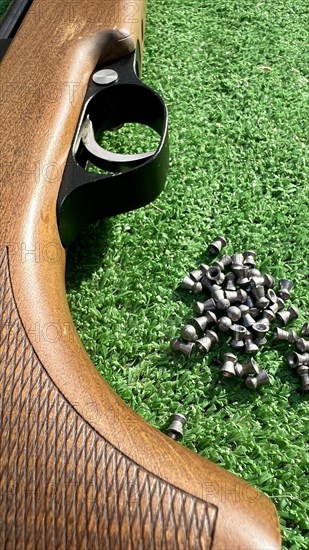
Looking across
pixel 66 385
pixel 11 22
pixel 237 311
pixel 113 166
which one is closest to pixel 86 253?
pixel 113 166

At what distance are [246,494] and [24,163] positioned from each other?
3.02ft

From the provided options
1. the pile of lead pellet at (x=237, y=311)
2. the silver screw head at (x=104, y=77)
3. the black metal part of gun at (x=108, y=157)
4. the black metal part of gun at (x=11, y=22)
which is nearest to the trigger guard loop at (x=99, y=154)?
the black metal part of gun at (x=108, y=157)

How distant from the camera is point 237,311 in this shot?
2.02 metres

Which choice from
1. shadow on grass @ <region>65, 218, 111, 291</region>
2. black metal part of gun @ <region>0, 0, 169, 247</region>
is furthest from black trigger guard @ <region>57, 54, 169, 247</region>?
shadow on grass @ <region>65, 218, 111, 291</region>

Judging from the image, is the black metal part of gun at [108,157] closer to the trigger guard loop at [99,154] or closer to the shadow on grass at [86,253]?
the trigger guard loop at [99,154]

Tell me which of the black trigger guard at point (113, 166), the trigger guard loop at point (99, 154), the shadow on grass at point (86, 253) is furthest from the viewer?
the shadow on grass at point (86, 253)

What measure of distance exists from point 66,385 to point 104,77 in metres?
1.07

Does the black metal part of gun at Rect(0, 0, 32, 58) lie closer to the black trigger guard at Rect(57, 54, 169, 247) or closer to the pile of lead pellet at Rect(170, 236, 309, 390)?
the black trigger guard at Rect(57, 54, 169, 247)

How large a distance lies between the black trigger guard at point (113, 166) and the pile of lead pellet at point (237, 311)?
37cm

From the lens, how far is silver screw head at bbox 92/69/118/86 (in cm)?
190

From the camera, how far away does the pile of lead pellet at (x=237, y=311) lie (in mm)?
1878

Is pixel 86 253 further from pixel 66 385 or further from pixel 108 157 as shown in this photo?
pixel 66 385

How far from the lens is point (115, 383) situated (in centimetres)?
183

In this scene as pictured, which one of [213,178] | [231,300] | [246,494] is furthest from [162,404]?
[213,178]
